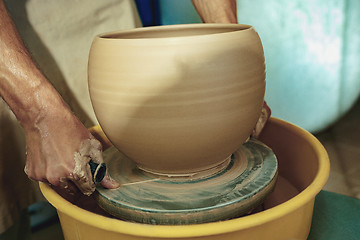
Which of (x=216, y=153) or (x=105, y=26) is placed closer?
(x=216, y=153)

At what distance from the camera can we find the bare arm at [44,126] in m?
0.65

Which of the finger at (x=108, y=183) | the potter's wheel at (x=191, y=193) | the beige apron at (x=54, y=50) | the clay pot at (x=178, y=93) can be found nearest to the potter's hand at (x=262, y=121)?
the potter's wheel at (x=191, y=193)

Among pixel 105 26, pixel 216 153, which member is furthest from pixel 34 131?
pixel 105 26

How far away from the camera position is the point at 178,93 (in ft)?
1.96

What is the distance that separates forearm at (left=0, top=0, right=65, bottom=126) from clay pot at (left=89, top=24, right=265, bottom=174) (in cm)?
9

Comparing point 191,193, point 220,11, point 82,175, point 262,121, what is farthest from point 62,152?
point 220,11

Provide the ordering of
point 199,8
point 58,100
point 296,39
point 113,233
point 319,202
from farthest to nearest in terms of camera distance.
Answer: point 296,39
point 199,8
point 319,202
point 58,100
point 113,233

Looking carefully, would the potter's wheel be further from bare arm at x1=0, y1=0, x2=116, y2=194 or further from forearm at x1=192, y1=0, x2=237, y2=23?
forearm at x1=192, y1=0, x2=237, y2=23

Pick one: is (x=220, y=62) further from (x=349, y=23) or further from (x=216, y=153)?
(x=349, y=23)

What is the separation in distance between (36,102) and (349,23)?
139cm

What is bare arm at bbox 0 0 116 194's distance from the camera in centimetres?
65

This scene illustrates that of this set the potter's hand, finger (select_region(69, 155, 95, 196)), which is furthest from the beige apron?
the potter's hand

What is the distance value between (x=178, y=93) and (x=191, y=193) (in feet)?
0.71

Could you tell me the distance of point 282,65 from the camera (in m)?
1.52
